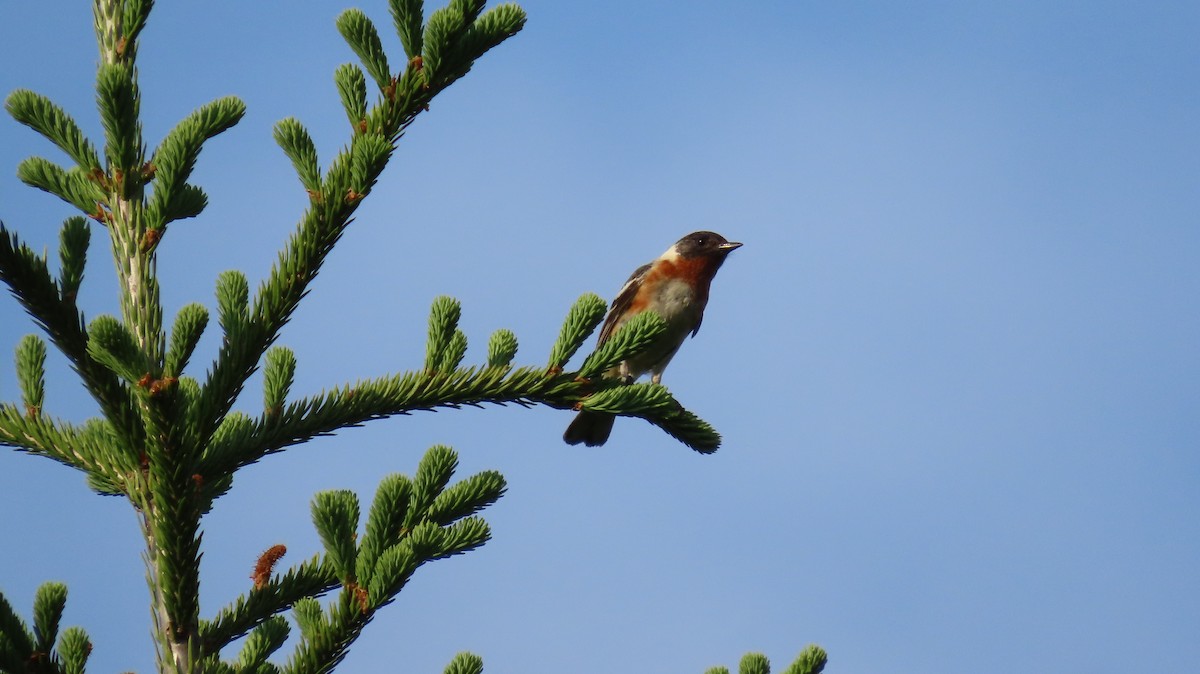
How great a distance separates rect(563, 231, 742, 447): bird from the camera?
888 centimetres

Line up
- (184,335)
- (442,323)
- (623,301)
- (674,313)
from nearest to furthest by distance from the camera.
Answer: (184,335) < (442,323) < (674,313) < (623,301)

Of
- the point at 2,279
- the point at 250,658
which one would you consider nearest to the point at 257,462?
the point at 250,658

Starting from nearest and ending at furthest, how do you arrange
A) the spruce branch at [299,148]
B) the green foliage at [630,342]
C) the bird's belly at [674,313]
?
the spruce branch at [299,148]
the green foliage at [630,342]
the bird's belly at [674,313]

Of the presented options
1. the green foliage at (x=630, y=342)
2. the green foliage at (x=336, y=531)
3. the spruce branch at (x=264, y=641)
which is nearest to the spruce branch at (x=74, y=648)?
the spruce branch at (x=264, y=641)

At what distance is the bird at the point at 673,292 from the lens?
8883mm

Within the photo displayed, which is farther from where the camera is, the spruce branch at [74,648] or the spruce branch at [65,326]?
the spruce branch at [74,648]

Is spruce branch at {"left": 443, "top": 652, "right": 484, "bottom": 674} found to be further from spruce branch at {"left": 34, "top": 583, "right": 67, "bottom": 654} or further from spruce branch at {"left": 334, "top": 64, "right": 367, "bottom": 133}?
spruce branch at {"left": 334, "top": 64, "right": 367, "bottom": 133}

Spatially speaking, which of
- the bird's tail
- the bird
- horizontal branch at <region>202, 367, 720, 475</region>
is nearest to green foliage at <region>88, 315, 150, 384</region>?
horizontal branch at <region>202, 367, 720, 475</region>

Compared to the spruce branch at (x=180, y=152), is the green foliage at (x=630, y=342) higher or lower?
lower

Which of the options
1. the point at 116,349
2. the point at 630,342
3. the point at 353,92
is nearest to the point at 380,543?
the point at 116,349

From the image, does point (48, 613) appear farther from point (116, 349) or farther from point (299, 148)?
point (299, 148)

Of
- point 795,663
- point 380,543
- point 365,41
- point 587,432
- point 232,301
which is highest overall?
point 587,432

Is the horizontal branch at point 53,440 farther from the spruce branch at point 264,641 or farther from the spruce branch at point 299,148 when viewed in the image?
the spruce branch at point 299,148

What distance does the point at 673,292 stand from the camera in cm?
902
